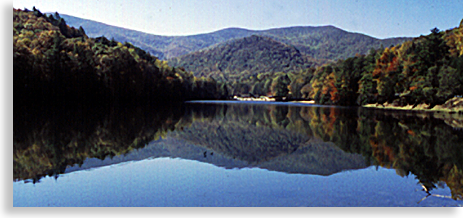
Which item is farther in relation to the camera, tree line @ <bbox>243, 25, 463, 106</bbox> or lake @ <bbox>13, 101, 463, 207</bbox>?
tree line @ <bbox>243, 25, 463, 106</bbox>

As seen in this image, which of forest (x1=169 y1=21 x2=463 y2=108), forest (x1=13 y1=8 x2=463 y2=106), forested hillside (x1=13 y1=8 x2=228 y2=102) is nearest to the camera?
forest (x1=169 y1=21 x2=463 y2=108)

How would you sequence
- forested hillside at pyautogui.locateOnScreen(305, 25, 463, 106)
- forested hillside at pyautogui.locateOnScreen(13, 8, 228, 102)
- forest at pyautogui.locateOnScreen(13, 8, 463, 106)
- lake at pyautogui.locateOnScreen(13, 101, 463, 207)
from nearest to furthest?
lake at pyautogui.locateOnScreen(13, 101, 463, 207) < forested hillside at pyautogui.locateOnScreen(305, 25, 463, 106) < forest at pyautogui.locateOnScreen(13, 8, 463, 106) < forested hillside at pyautogui.locateOnScreen(13, 8, 228, 102)

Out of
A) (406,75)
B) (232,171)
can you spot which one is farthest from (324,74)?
(232,171)

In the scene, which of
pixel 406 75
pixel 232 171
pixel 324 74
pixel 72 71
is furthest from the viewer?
pixel 324 74

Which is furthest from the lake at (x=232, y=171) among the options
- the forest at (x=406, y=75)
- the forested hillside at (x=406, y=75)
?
the forest at (x=406, y=75)

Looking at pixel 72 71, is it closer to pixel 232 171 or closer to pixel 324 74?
pixel 324 74

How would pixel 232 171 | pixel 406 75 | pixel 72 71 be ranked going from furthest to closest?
pixel 72 71
pixel 406 75
pixel 232 171

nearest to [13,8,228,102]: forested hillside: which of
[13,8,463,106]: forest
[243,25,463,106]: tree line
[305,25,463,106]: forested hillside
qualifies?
[13,8,463,106]: forest

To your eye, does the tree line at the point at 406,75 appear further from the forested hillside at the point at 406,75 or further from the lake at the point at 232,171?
the lake at the point at 232,171

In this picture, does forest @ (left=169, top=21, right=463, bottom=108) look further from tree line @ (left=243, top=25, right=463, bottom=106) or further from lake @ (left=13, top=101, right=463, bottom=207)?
lake @ (left=13, top=101, right=463, bottom=207)
